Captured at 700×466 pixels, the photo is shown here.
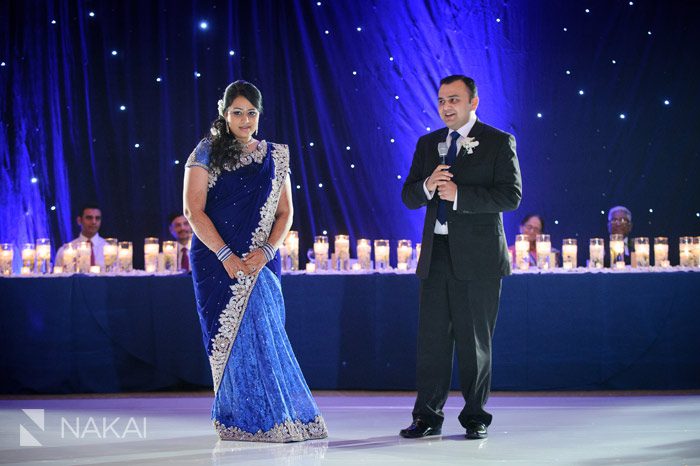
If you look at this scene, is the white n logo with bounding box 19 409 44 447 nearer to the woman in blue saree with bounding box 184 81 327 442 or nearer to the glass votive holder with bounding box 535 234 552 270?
the woman in blue saree with bounding box 184 81 327 442

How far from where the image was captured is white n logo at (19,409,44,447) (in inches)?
163

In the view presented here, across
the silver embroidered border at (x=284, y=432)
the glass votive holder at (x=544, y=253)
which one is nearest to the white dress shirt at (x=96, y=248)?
the silver embroidered border at (x=284, y=432)

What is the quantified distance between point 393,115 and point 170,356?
2.99 m

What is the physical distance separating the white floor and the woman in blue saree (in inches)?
6.8

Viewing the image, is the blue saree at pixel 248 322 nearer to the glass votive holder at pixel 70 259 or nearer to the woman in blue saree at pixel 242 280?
the woman in blue saree at pixel 242 280

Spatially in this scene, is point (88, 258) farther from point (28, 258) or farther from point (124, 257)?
point (28, 258)

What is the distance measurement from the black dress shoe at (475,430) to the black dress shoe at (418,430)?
0.18 m

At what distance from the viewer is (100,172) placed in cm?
794

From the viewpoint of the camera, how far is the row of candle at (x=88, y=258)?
6.23m

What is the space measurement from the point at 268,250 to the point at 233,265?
17 centimetres

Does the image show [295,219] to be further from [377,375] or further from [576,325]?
[576,325]

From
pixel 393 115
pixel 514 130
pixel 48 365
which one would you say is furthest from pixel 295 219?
pixel 48 365

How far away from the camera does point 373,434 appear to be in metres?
4.38

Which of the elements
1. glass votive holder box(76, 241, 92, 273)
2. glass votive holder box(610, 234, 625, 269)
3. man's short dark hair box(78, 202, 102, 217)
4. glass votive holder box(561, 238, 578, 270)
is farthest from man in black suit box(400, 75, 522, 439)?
man's short dark hair box(78, 202, 102, 217)
